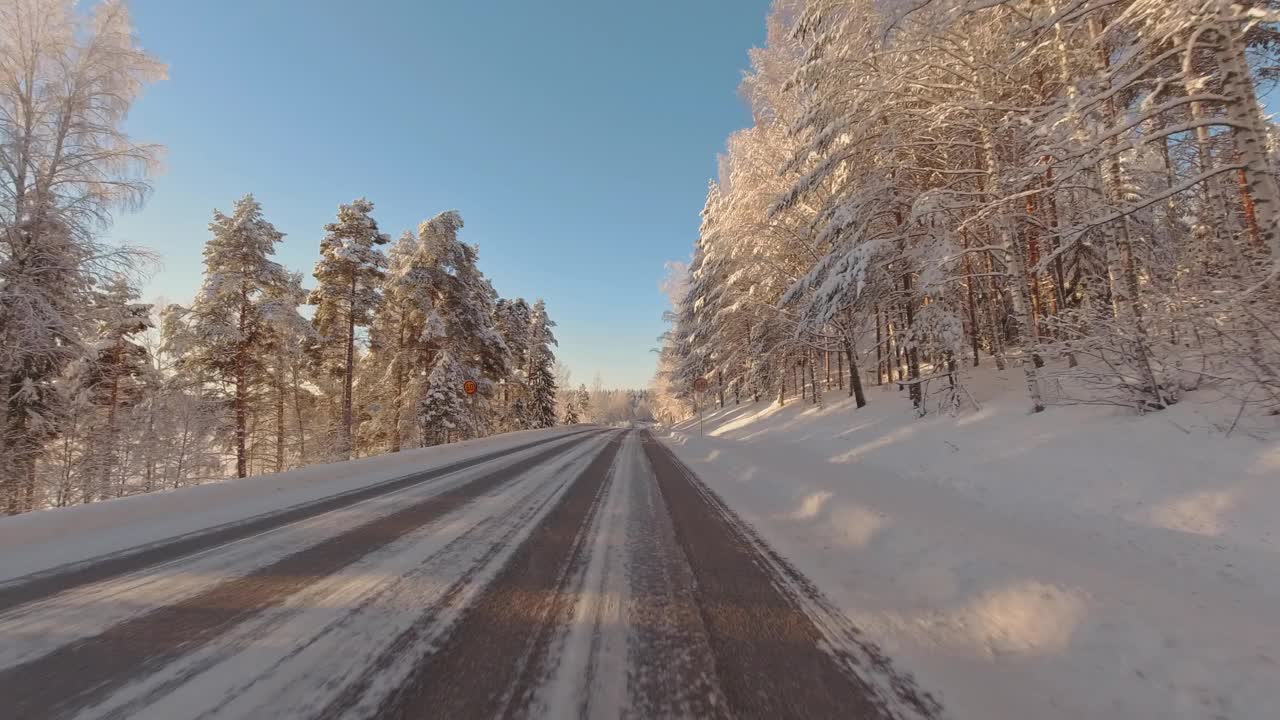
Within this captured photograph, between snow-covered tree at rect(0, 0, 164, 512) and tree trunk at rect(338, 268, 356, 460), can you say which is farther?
tree trunk at rect(338, 268, 356, 460)

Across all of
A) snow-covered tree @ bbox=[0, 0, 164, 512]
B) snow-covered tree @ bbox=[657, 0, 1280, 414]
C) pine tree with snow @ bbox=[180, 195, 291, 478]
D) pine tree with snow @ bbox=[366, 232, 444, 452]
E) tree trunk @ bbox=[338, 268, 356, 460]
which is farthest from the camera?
Result: pine tree with snow @ bbox=[366, 232, 444, 452]

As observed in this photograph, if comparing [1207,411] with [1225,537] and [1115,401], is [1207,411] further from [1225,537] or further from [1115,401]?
[1225,537]

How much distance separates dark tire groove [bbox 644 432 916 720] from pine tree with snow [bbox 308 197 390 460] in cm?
1926

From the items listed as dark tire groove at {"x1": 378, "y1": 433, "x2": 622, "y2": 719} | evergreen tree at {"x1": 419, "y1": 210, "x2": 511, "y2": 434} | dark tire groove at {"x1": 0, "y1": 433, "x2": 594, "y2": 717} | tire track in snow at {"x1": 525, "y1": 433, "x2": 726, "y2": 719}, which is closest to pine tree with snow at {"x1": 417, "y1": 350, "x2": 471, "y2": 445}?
evergreen tree at {"x1": 419, "y1": 210, "x2": 511, "y2": 434}

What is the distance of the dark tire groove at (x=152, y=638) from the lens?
5.82ft

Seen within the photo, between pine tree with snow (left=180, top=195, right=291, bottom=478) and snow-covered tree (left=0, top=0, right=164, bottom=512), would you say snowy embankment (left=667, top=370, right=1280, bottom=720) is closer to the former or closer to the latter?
snow-covered tree (left=0, top=0, right=164, bottom=512)

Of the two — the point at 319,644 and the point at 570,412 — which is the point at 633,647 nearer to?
the point at 319,644

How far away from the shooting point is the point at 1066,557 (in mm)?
3223

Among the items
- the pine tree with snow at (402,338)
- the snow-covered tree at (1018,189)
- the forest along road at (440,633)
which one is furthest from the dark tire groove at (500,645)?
the pine tree with snow at (402,338)

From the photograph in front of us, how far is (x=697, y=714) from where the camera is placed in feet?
5.72

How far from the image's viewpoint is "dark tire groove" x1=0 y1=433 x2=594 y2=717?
1775 millimetres

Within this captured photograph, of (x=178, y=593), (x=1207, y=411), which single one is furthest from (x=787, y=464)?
(x=178, y=593)

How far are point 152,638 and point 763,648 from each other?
3.07m

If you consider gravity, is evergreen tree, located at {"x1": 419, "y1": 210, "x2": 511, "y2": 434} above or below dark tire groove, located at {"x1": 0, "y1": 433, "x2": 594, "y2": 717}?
above
